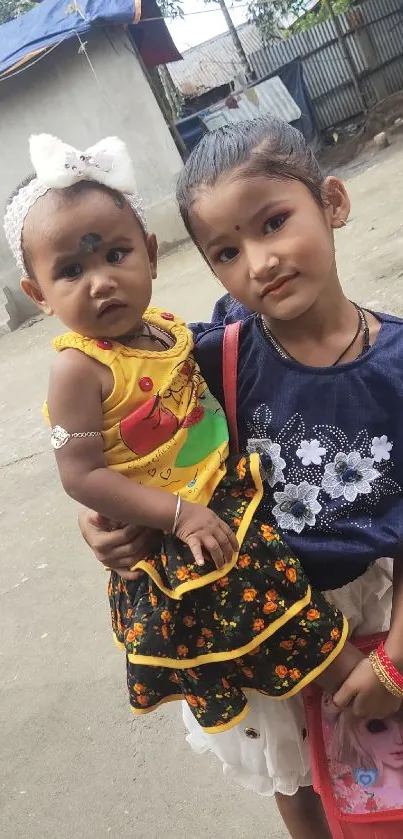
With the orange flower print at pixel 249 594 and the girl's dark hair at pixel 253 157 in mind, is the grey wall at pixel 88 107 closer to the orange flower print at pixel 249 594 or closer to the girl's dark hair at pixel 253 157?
the girl's dark hair at pixel 253 157

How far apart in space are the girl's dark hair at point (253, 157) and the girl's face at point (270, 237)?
2cm

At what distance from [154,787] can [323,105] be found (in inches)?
588

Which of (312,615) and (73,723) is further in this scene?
(73,723)

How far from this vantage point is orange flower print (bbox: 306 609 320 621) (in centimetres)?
116

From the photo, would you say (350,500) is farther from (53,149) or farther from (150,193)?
(150,193)

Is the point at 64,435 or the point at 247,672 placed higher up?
the point at 64,435

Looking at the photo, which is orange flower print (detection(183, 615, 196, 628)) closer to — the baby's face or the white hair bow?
the baby's face

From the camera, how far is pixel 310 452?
1223mm

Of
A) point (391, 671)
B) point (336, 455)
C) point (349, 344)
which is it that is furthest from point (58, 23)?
point (391, 671)

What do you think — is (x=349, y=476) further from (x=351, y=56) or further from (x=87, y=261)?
(x=351, y=56)

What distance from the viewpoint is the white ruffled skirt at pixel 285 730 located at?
4.33 ft

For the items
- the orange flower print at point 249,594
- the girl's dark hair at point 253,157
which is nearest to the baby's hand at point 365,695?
the orange flower print at point 249,594

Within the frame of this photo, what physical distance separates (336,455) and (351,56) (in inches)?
589

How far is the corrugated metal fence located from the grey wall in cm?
573
